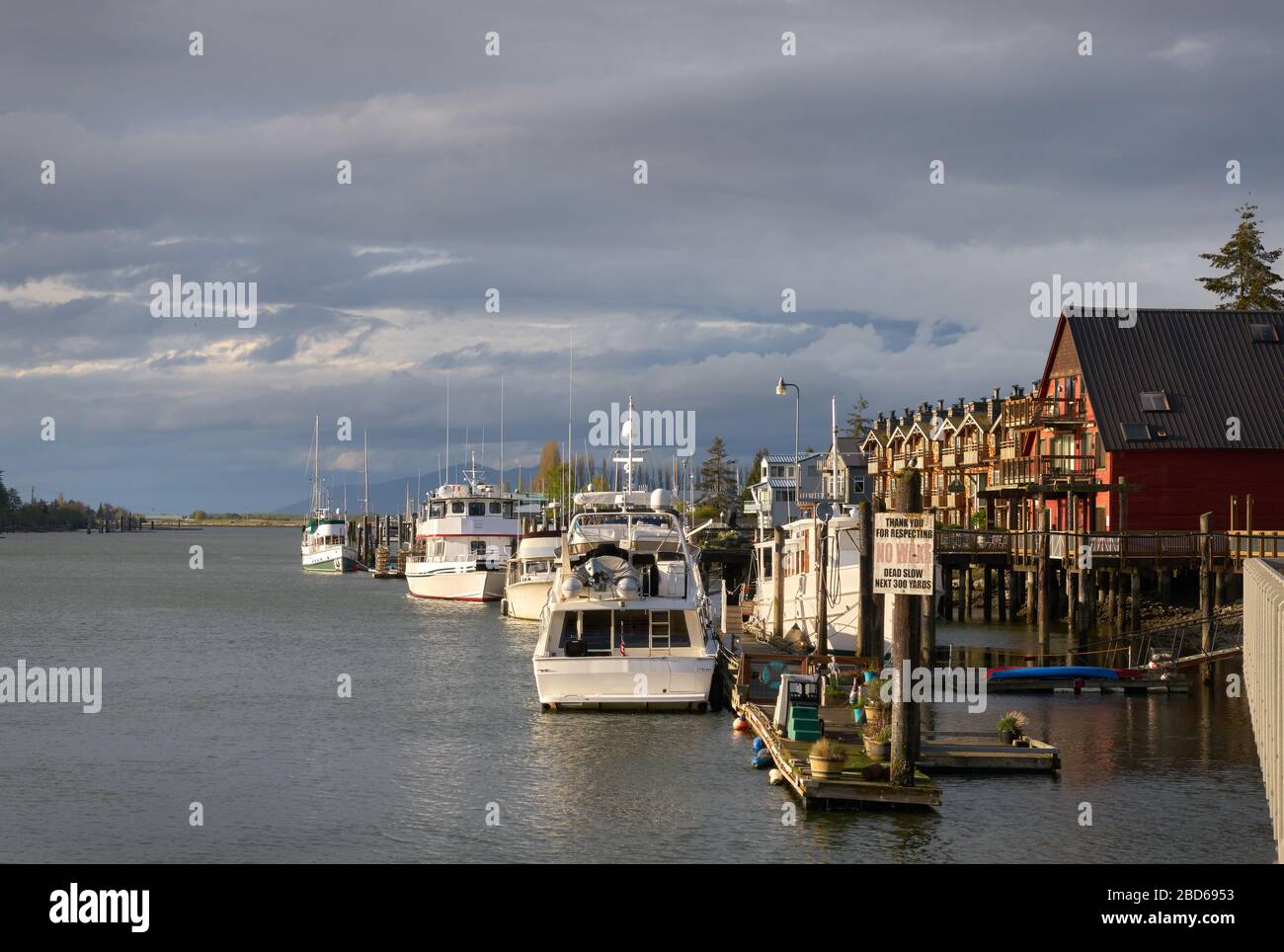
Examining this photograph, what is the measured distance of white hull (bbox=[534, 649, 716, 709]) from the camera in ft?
113

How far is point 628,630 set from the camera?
38.8m

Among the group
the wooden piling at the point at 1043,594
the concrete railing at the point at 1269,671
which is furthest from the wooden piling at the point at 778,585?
the concrete railing at the point at 1269,671

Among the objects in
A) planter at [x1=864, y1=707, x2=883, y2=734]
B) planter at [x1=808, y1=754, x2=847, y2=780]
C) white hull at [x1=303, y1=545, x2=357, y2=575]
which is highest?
planter at [x1=864, y1=707, x2=883, y2=734]

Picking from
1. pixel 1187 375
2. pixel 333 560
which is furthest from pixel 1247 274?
pixel 333 560

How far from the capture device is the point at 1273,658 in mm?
13531

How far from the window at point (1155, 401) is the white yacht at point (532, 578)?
27329mm

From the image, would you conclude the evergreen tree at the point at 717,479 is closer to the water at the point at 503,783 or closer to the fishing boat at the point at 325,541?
the fishing boat at the point at 325,541

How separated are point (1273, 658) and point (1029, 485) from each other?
49.1 metres

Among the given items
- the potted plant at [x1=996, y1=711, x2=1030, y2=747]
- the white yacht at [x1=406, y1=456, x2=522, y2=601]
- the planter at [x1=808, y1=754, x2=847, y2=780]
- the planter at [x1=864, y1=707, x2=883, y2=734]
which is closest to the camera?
the planter at [x1=808, y1=754, x2=847, y2=780]

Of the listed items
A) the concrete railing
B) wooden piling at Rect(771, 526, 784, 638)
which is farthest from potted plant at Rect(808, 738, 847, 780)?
wooden piling at Rect(771, 526, 784, 638)

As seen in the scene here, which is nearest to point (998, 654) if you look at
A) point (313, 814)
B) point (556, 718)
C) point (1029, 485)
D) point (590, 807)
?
point (1029, 485)

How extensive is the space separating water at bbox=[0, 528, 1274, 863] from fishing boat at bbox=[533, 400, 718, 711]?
0.85m

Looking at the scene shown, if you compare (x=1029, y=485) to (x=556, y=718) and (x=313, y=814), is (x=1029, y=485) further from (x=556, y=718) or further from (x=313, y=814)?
(x=313, y=814)

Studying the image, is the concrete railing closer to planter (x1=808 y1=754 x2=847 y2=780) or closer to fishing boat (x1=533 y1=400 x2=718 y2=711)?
planter (x1=808 y1=754 x2=847 y2=780)
